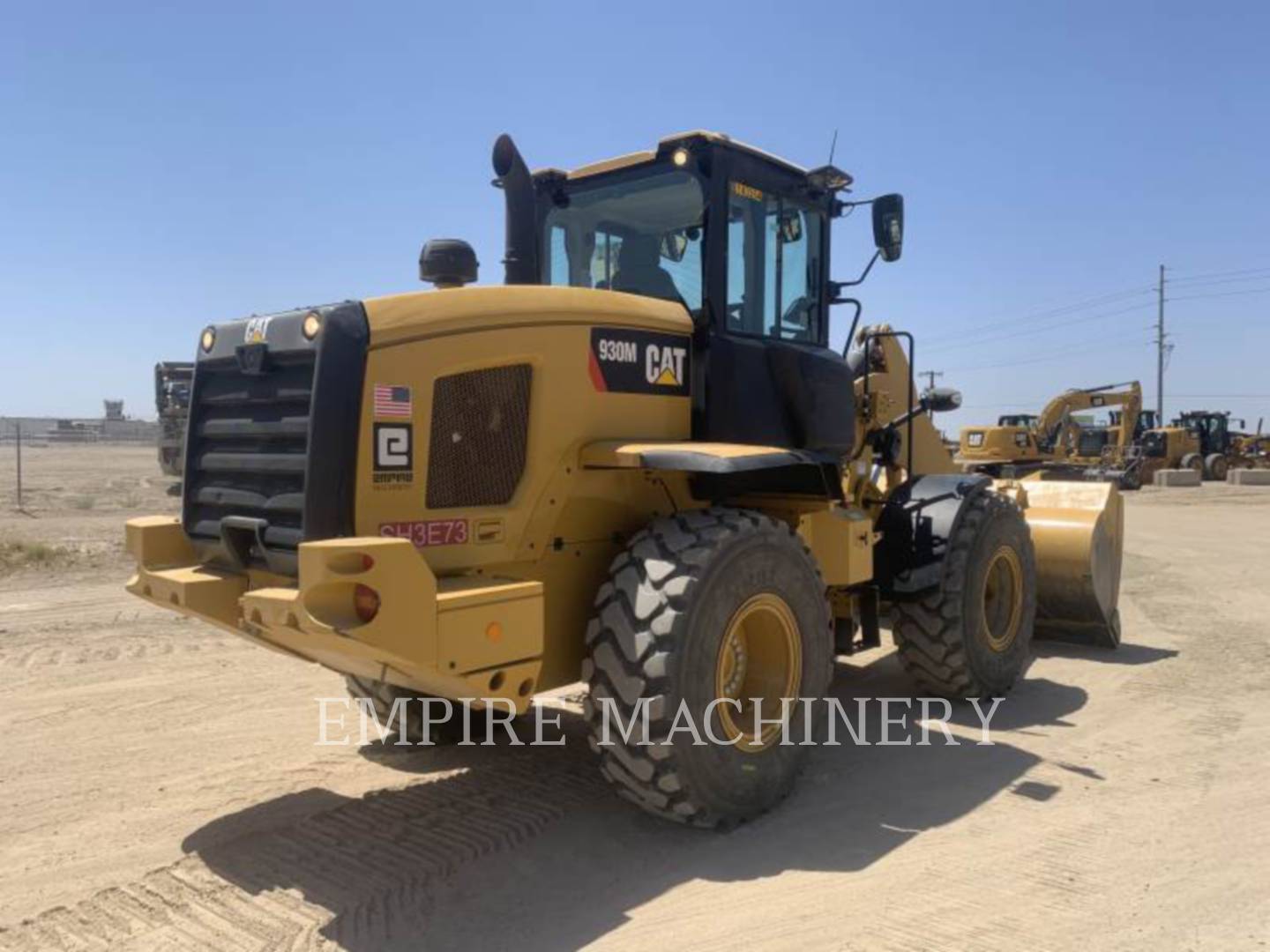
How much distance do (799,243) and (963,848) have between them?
333 centimetres

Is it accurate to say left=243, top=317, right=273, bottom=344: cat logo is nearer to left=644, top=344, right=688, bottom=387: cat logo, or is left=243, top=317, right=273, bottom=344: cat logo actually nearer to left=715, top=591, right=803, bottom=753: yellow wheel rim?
left=644, top=344, right=688, bottom=387: cat logo

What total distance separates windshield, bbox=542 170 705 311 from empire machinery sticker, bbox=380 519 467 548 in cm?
176

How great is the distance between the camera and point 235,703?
6352 millimetres

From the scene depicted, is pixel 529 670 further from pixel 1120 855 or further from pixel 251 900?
pixel 1120 855

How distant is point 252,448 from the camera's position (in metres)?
4.15

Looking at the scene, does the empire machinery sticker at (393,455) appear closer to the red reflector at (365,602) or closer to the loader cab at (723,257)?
the red reflector at (365,602)

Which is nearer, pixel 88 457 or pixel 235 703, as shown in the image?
pixel 235 703

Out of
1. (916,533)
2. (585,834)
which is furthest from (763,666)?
(916,533)

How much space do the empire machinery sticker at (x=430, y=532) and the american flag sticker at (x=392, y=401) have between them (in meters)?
0.42

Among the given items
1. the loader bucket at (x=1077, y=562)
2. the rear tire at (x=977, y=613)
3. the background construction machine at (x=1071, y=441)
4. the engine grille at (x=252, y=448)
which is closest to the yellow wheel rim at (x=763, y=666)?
the rear tire at (x=977, y=613)

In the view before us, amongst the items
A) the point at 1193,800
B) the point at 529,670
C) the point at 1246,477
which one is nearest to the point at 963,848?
the point at 1193,800

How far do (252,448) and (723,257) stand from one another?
241cm

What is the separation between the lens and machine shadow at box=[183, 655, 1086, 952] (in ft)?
12.1

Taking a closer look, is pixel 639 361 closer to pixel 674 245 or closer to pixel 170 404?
pixel 674 245
